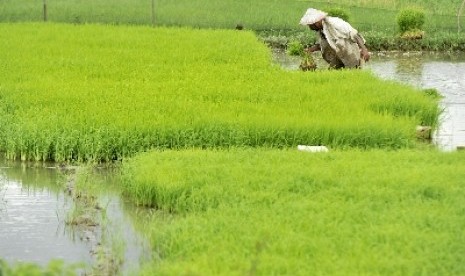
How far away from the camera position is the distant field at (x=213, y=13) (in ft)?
62.2

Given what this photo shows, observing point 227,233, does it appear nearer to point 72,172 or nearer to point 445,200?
point 445,200

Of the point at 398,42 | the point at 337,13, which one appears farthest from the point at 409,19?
the point at 337,13

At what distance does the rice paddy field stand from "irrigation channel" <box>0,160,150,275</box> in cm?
17

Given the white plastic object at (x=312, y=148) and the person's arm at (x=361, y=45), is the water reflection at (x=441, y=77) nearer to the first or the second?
the person's arm at (x=361, y=45)

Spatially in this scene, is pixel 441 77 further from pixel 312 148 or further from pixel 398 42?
pixel 312 148

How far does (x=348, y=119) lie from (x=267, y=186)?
221 centimetres

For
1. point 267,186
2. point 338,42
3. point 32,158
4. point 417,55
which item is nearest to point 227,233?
point 267,186

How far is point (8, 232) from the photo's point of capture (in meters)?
6.86

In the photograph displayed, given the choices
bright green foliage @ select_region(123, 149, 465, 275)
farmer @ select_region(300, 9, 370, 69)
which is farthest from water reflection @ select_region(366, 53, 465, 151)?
bright green foliage @ select_region(123, 149, 465, 275)

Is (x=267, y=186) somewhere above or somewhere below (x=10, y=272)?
below

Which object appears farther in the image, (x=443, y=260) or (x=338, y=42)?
(x=338, y=42)

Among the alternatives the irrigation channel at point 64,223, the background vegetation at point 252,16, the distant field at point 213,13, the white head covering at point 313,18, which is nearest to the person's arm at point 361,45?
the white head covering at point 313,18

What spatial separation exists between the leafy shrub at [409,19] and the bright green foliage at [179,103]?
3.84 m

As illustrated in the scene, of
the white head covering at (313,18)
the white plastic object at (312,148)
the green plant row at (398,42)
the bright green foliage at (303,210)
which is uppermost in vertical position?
the white head covering at (313,18)
